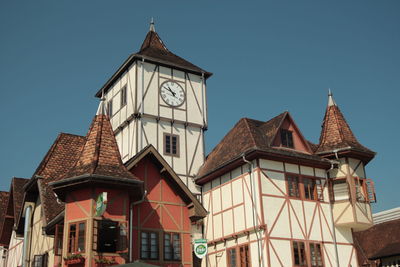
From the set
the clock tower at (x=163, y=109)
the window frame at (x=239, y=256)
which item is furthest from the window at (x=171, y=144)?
the window frame at (x=239, y=256)

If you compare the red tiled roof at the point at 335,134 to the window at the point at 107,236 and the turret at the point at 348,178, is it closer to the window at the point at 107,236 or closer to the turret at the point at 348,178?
the turret at the point at 348,178

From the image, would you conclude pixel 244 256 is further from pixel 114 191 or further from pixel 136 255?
pixel 114 191

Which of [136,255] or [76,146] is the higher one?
[76,146]

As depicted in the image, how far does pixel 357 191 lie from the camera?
30.7m

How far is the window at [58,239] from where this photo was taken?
24.2 m

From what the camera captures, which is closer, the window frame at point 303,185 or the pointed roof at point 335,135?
the window frame at point 303,185

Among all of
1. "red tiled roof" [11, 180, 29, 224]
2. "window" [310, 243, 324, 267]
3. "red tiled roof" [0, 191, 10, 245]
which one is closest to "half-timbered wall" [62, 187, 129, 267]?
"window" [310, 243, 324, 267]

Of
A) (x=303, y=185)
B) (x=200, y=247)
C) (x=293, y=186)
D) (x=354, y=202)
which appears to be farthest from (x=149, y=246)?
(x=354, y=202)

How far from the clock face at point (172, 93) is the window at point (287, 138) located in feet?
27.8

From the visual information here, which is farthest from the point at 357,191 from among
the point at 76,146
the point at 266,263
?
the point at 76,146

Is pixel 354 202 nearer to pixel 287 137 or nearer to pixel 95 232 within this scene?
pixel 287 137

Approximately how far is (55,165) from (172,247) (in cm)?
858

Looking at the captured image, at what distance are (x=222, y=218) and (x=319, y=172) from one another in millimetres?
6137

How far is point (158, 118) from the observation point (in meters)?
35.1
